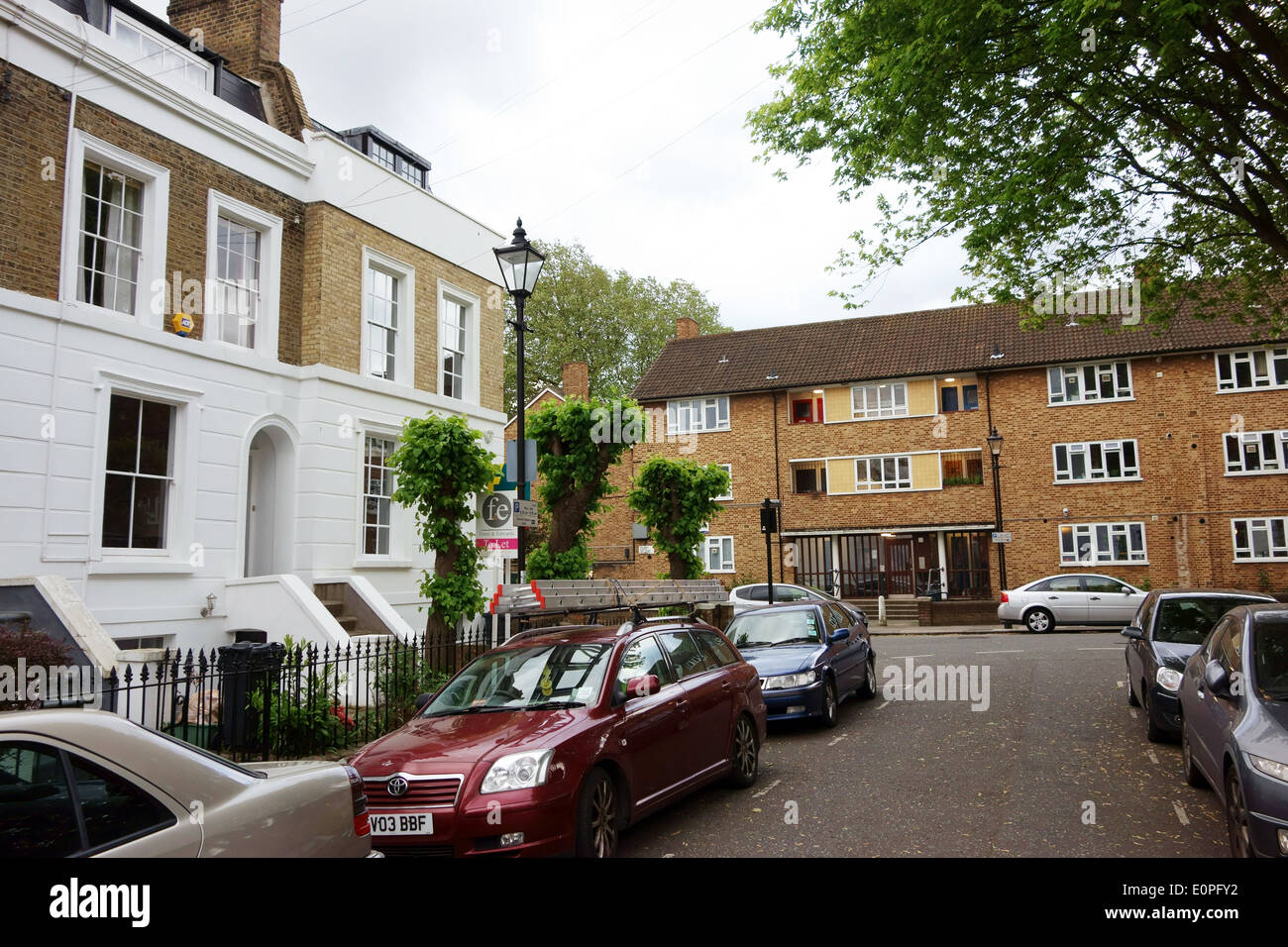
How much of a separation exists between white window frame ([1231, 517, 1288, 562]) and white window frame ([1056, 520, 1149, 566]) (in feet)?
9.47

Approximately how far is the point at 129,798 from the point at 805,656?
357 inches

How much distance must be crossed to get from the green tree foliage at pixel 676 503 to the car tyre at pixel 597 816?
517 inches

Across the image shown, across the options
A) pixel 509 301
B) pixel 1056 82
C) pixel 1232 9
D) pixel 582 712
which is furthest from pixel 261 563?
pixel 509 301

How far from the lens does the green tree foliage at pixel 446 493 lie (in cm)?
1116

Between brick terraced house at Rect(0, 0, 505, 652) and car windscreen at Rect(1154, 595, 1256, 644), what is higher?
brick terraced house at Rect(0, 0, 505, 652)

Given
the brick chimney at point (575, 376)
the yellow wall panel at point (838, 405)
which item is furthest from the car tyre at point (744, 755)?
the brick chimney at point (575, 376)

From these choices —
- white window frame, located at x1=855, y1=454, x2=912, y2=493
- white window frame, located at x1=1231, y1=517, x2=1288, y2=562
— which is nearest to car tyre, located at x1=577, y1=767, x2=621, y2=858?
white window frame, located at x1=855, y1=454, x2=912, y2=493

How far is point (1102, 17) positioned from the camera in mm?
9117

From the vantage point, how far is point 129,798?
10.2ft

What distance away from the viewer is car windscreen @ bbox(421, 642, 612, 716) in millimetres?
6559

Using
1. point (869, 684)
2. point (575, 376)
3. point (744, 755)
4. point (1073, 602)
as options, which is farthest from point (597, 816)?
point (575, 376)

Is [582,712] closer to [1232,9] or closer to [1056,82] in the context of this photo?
[1056,82]

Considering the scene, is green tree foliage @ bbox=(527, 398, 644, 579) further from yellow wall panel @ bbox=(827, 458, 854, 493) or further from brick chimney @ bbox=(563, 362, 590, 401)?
brick chimney @ bbox=(563, 362, 590, 401)

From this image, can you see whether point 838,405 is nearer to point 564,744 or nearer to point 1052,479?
point 1052,479
